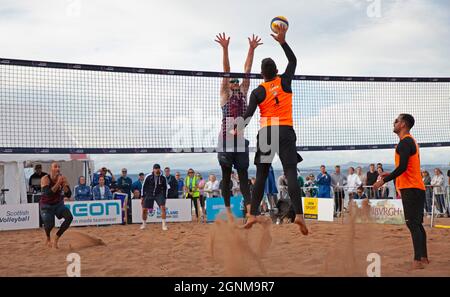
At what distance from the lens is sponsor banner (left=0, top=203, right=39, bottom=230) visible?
15617 millimetres

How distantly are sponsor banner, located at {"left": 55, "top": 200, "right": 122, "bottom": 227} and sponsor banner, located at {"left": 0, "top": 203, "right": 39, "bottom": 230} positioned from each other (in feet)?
2.47

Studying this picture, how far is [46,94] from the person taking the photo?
33.1ft

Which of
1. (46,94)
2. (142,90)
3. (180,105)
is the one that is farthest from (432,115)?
(46,94)

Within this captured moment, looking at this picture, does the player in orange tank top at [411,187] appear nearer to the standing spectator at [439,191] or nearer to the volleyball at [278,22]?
the volleyball at [278,22]

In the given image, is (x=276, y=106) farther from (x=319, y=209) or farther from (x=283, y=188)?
(x=283, y=188)

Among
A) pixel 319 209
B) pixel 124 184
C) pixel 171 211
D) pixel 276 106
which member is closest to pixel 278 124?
pixel 276 106

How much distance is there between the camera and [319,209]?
16.2 m

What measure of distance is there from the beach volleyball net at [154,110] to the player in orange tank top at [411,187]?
12.9 feet

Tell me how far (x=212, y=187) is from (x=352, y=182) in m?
5.27

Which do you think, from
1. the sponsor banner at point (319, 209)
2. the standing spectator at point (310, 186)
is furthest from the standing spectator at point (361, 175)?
the sponsor banner at point (319, 209)

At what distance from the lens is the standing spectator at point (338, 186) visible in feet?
55.0

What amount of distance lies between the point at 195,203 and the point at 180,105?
7799mm

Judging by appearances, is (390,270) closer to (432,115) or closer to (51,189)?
(51,189)

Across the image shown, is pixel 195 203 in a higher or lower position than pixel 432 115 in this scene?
lower
